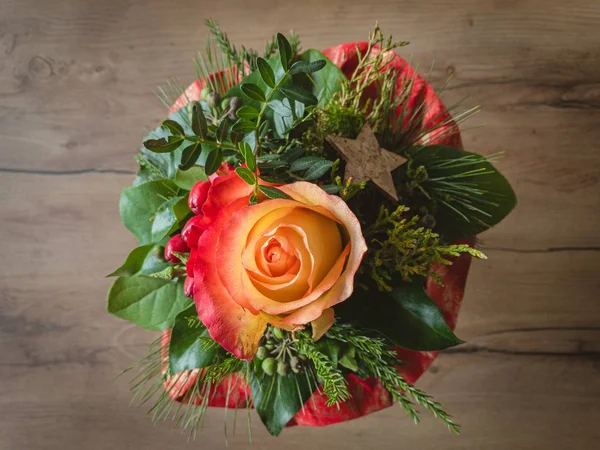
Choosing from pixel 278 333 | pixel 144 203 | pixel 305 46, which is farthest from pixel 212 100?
pixel 305 46

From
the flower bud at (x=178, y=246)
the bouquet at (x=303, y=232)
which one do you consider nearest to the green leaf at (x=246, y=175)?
the bouquet at (x=303, y=232)

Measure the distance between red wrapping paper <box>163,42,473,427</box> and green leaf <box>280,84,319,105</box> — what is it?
191 millimetres

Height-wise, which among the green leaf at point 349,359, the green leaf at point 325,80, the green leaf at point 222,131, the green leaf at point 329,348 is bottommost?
the green leaf at point 349,359

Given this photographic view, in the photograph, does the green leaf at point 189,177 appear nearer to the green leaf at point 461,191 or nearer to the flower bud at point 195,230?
the flower bud at point 195,230

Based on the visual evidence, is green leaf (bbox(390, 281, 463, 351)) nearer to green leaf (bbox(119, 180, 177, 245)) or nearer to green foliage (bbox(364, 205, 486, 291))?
green foliage (bbox(364, 205, 486, 291))

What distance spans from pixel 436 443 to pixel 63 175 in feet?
2.27

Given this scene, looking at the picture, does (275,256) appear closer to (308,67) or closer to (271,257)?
(271,257)

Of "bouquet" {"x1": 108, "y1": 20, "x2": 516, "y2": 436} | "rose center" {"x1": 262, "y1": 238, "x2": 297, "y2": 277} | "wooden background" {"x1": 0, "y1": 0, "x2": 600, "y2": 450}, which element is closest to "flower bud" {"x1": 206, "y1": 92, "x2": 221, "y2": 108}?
"bouquet" {"x1": 108, "y1": 20, "x2": 516, "y2": 436}

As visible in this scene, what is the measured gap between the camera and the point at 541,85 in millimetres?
876

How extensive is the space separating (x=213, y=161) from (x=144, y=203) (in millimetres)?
164

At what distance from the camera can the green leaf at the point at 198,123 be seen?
1.48 ft

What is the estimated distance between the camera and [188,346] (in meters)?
0.55

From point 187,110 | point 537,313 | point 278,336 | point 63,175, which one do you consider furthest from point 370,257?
point 63,175

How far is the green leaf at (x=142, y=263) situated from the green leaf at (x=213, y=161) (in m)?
0.14
